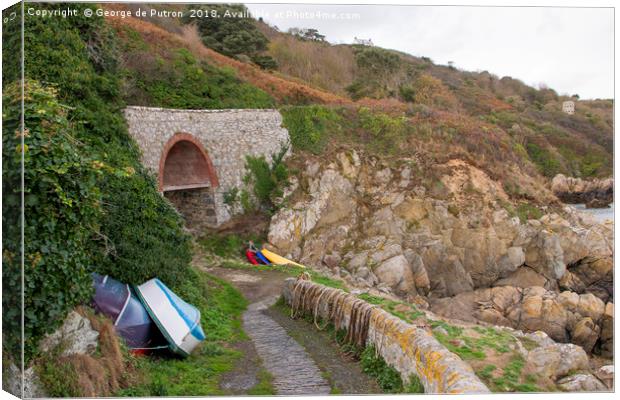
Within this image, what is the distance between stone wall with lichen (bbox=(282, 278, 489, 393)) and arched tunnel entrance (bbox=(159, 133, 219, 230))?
6.63 metres

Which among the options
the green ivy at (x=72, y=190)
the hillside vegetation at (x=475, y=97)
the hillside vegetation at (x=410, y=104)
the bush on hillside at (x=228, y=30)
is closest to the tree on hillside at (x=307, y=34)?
the hillside vegetation at (x=410, y=104)

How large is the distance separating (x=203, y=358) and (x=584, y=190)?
6.05 m

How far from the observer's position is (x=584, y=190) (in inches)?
335

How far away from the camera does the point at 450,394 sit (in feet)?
17.6

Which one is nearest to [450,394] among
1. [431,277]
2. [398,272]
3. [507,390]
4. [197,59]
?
[507,390]

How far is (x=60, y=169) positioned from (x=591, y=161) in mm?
6788

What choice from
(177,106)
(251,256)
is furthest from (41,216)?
(177,106)

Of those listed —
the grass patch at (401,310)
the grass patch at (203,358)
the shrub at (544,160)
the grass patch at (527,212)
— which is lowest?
the grass patch at (203,358)

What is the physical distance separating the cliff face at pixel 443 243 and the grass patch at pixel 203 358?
2.94 metres

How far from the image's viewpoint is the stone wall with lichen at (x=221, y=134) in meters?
14.2

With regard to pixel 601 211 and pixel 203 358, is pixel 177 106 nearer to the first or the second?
pixel 203 358

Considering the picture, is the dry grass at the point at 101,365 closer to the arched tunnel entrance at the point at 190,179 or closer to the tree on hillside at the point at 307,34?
the tree on hillside at the point at 307,34

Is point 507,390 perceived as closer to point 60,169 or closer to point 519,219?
point 60,169

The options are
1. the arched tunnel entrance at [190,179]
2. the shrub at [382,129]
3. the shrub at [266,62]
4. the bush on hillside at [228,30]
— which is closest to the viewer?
the bush on hillside at [228,30]
